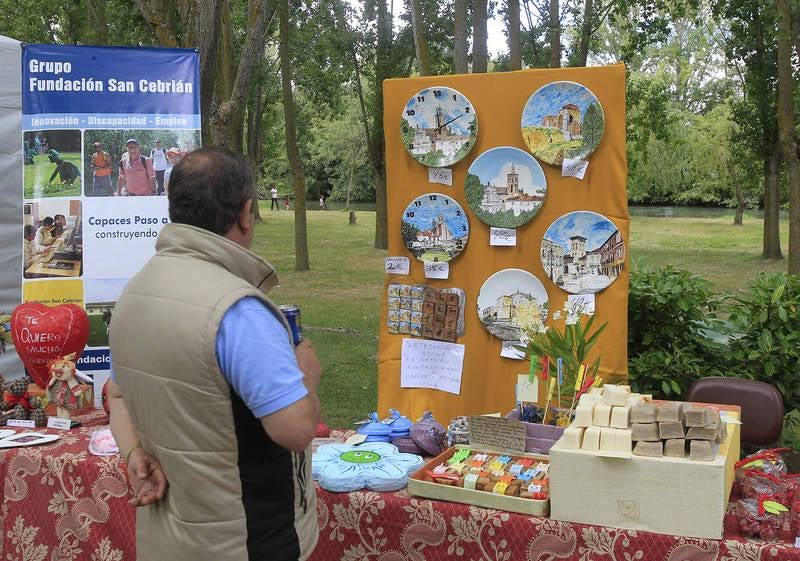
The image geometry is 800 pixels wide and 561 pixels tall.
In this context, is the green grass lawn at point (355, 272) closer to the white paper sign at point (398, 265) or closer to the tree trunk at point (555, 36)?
the white paper sign at point (398, 265)

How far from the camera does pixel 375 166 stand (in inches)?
571

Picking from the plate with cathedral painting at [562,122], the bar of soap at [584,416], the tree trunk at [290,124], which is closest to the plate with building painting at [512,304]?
the plate with cathedral painting at [562,122]

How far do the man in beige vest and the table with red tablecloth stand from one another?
597 mm

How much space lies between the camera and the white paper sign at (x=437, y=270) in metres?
3.11

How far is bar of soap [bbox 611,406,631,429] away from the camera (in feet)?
6.24

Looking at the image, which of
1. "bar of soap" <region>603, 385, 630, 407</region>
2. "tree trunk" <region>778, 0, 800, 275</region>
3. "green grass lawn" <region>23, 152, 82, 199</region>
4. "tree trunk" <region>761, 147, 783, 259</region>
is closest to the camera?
"bar of soap" <region>603, 385, 630, 407</region>

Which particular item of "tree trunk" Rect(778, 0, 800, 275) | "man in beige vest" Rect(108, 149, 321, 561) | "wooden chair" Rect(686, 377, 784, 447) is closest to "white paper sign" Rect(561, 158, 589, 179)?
"wooden chair" Rect(686, 377, 784, 447)

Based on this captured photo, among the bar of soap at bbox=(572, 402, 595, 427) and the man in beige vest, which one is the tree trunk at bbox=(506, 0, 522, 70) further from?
the man in beige vest

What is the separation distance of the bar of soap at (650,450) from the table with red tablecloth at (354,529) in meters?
0.18

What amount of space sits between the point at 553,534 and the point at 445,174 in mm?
1594

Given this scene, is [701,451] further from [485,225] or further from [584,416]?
[485,225]

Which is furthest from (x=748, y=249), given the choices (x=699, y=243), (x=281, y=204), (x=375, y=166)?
(x=281, y=204)

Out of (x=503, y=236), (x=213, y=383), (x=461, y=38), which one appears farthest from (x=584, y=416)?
(x=461, y=38)

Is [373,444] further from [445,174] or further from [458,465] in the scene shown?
[445,174]
